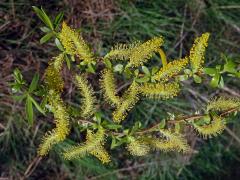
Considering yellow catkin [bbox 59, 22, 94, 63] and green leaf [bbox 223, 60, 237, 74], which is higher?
yellow catkin [bbox 59, 22, 94, 63]

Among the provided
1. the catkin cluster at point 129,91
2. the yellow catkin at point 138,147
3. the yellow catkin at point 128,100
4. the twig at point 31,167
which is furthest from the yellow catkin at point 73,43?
the twig at point 31,167

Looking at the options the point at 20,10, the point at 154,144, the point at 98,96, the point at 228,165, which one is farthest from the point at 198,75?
the point at 228,165

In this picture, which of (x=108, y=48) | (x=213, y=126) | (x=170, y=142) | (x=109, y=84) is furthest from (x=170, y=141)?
(x=108, y=48)

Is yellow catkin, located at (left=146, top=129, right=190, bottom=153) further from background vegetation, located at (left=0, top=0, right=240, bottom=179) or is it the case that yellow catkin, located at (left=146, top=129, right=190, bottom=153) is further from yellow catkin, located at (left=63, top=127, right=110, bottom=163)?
background vegetation, located at (left=0, top=0, right=240, bottom=179)

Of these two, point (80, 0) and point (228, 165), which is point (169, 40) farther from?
point (228, 165)

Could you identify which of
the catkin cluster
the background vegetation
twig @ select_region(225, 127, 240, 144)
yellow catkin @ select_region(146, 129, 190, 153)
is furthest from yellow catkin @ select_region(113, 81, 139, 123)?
twig @ select_region(225, 127, 240, 144)

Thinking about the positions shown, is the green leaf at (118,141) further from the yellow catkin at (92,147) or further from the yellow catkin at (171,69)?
the yellow catkin at (171,69)
